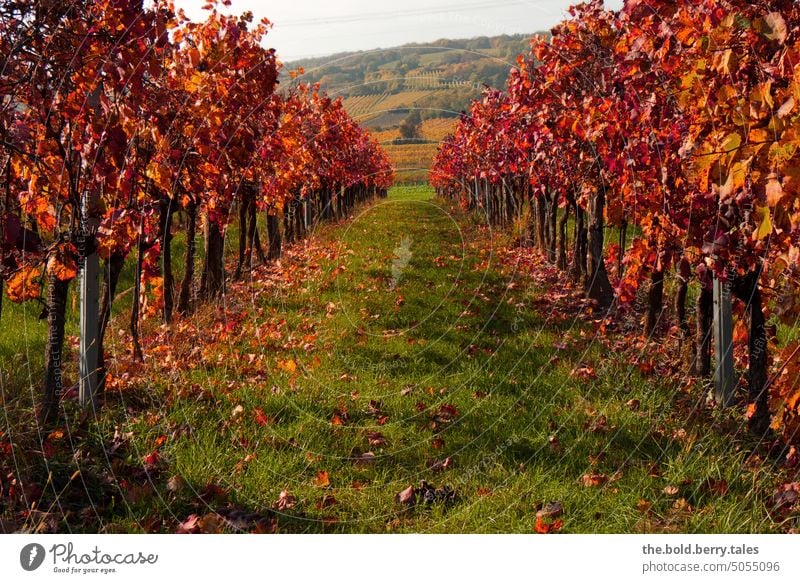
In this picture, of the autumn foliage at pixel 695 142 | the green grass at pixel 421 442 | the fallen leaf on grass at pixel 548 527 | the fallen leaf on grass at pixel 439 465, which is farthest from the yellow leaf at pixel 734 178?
the fallen leaf on grass at pixel 439 465

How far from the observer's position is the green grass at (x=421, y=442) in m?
3.48

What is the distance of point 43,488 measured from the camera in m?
3.53

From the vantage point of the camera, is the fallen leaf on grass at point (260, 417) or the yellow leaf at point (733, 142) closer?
the yellow leaf at point (733, 142)

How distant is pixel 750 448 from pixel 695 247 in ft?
4.24

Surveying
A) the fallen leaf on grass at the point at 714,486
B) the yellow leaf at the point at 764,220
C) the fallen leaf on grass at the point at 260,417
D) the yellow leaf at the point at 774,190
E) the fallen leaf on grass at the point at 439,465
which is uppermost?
the yellow leaf at the point at 774,190

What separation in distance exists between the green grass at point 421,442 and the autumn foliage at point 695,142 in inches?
23.6

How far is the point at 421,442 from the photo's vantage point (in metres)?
4.30

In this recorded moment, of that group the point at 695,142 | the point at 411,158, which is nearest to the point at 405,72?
the point at 695,142

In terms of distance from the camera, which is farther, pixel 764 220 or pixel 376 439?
pixel 376 439

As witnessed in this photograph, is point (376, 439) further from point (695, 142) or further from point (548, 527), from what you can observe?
point (695, 142)

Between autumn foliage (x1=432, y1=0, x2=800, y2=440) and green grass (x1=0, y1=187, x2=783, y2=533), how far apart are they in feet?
1.97

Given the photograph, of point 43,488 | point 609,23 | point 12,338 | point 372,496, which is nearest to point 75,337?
point 12,338

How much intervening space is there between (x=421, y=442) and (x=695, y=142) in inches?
96.3

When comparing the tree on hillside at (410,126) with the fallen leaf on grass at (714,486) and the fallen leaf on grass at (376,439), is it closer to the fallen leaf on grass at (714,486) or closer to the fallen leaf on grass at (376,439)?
the fallen leaf on grass at (376,439)
